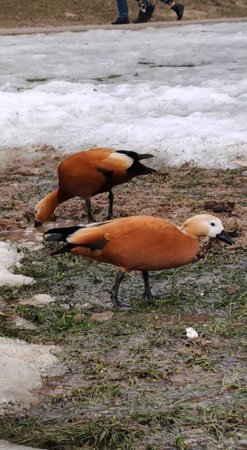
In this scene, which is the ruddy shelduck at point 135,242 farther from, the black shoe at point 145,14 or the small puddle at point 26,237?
the black shoe at point 145,14

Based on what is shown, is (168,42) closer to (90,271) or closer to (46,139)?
(46,139)

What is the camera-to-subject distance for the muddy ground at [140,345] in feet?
11.8

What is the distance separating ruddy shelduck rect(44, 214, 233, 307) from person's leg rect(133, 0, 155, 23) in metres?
15.1

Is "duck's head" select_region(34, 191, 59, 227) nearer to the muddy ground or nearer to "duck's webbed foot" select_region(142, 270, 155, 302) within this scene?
the muddy ground

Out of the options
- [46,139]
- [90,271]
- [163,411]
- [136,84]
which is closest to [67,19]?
[136,84]

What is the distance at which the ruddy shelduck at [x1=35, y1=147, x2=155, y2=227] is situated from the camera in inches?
248

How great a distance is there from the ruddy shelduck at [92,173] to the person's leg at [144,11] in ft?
44.5

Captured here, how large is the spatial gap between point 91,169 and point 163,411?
9.58 ft

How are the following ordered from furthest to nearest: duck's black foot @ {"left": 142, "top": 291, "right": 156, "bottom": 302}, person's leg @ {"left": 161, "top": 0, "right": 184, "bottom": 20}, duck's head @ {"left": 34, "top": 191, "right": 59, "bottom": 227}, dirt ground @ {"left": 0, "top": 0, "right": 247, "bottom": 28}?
dirt ground @ {"left": 0, "top": 0, "right": 247, "bottom": 28} < person's leg @ {"left": 161, "top": 0, "right": 184, "bottom": 20} < duck's head @ {"left": 34, "top": 191, "right": 59, "bottom": 227} < duck's black foot @ {"left": 142, "top": 291, "right": 156, "bottom": 302}

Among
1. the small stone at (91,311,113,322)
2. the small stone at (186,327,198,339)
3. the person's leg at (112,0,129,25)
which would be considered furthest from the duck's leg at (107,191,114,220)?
the person's leg at (112,0,129,25)

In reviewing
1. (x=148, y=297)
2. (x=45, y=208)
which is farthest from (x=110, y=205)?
(x=148, y=297)

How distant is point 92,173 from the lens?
20.9 ft

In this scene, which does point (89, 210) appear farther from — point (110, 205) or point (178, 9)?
point (178, 9)

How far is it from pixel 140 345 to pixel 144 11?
15.9 m
